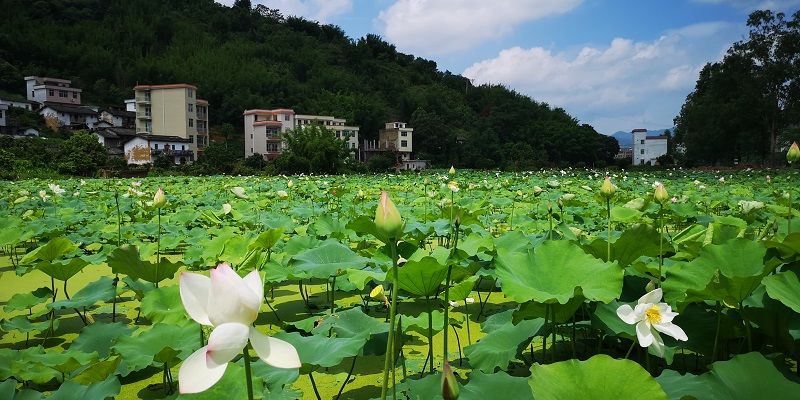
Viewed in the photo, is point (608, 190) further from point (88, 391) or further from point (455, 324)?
point (88, 391)

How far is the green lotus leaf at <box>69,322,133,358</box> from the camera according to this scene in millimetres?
1389

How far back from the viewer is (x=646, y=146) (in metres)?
60.4

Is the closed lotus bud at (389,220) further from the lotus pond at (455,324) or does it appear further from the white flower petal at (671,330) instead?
the white flower petal at (671,330)

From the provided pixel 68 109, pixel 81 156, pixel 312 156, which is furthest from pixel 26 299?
pixel 68 109

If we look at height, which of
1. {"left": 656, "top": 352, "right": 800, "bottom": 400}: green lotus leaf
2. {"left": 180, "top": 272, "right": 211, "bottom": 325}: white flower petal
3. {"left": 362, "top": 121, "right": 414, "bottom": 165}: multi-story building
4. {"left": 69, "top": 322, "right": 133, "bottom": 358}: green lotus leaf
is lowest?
{"left": 69, "top": 322, "right": 133, "bottom": 358}: green lotus leaf

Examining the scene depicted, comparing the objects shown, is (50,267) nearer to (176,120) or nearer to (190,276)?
(190,276)

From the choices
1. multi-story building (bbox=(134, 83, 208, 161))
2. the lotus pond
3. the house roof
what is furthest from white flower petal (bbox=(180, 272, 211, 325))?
the house roof

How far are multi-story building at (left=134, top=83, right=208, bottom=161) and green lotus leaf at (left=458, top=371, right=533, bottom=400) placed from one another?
110 feet

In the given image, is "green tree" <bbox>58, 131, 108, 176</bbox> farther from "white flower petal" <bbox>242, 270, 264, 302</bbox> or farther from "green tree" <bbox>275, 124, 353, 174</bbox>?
"white flower petal" <bbox>242, 270, 264, 302</bbox>

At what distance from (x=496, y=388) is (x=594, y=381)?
18 centimetres

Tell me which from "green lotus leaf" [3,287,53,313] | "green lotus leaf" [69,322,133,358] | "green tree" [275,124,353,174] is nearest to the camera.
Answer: "green lotus leaf" [69,322,133,358]

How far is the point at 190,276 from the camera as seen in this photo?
1.86 ft

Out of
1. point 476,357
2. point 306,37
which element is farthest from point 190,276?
point 306,37

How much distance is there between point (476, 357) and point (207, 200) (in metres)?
5.33
